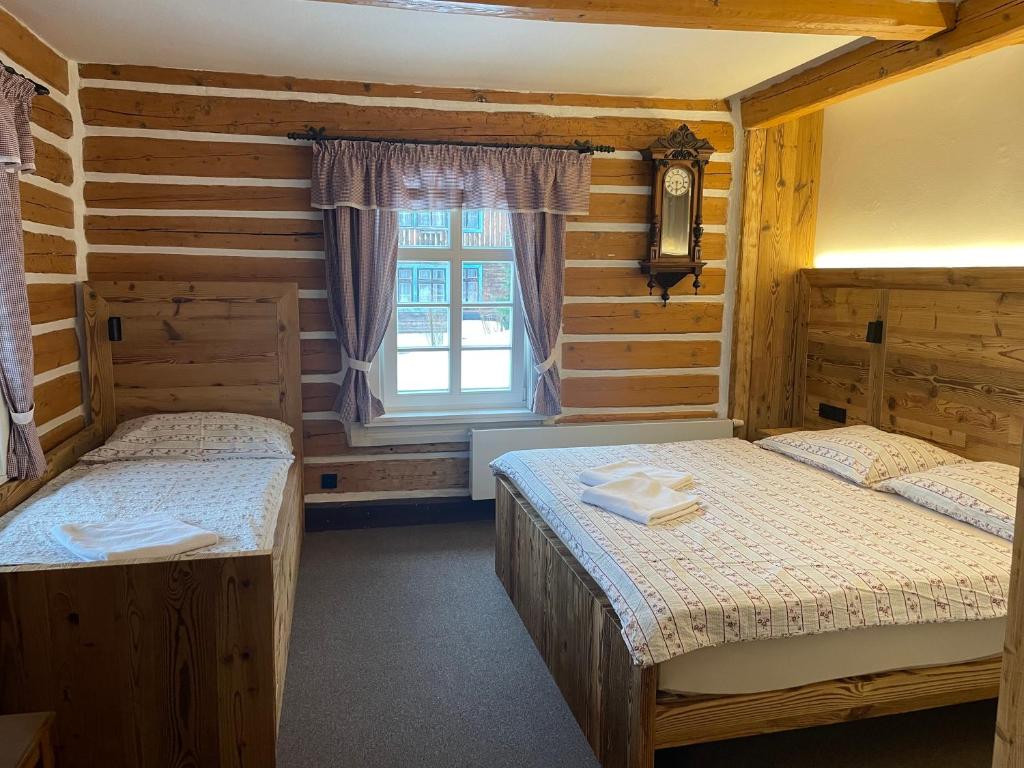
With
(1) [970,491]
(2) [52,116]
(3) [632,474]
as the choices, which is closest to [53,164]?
(2) [52,116]

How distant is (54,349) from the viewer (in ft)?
11.1

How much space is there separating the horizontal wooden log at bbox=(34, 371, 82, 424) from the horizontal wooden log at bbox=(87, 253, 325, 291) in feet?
1.87

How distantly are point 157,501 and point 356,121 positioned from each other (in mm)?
2228

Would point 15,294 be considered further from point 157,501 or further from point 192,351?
point 192,351

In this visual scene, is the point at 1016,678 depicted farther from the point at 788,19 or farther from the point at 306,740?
the point at 788,19

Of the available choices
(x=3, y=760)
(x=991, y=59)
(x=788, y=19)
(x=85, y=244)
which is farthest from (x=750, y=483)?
(x=85, y=244)

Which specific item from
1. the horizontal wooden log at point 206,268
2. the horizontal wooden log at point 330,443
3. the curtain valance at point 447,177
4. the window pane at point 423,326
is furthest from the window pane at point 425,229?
the horizontal wooden log at point 330,443

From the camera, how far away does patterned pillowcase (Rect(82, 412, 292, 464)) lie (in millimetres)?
3449

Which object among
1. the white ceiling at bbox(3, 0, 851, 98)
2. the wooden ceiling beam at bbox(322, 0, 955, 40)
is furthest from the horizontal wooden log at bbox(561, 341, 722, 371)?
the wooden ceiling beam at bbox(322, 0, 955, 40)

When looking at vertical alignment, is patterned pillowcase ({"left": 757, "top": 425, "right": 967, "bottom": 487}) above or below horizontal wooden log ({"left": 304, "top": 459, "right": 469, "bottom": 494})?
above

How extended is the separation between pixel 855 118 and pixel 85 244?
399 cm

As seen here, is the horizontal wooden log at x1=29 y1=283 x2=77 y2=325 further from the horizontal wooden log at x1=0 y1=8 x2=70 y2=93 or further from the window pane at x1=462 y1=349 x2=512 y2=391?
the window pane at x1=462 y1=349 x2=512 y2=391

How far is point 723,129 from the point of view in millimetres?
4492

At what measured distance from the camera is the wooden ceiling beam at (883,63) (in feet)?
9.18
